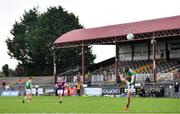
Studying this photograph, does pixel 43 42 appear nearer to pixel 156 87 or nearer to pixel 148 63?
pixel 148 63

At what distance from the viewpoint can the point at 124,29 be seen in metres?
67.4

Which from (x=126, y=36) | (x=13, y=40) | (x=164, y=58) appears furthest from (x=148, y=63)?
(x=13, y=40)

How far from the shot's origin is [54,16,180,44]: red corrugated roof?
6125 centimetres

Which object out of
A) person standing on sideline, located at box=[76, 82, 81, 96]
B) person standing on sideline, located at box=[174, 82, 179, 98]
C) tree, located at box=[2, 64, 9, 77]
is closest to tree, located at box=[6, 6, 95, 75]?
tree, located at box=[2, 64, 9, 77]

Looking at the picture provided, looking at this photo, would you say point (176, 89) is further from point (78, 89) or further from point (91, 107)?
point (91, 107)

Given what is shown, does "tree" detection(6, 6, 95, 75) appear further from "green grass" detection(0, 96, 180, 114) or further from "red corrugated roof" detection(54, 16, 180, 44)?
"green grass" detection(0, 96, 180, 114)

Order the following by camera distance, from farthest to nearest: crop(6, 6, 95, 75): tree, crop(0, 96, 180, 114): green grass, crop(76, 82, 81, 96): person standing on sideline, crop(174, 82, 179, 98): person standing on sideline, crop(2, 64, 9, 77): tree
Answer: crop(2, 64, 9, 77): tree
crop(6, 6, 95, 75): tree
crop(76, 82, 81, 96): person standing on sideline
crop(174, 82, 179, 98): person standing on sideline
crop(0, 96, 180, 114): green grass

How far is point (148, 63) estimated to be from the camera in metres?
71.2

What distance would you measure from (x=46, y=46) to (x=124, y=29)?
30.9 m

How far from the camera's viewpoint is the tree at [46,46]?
95438 mm

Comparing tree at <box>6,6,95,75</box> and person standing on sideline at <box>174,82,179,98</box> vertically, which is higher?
tree at <box>6,6,95,75</box>

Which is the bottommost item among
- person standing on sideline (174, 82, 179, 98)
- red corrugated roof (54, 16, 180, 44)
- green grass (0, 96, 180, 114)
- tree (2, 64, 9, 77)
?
green grass (0, 96, 180, 114)

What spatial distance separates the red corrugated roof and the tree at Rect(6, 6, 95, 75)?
60.4 feet

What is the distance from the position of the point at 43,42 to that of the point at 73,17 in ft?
26.1
